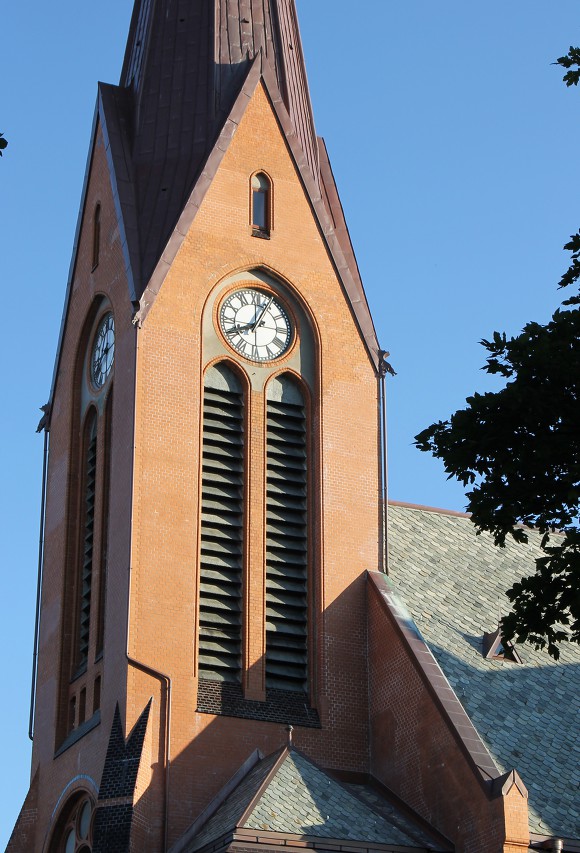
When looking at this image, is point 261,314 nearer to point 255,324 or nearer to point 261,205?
point 255,324

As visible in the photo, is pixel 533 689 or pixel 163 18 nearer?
pixel 533 689

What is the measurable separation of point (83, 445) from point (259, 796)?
38.9 ft

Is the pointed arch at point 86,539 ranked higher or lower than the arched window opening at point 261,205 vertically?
lower

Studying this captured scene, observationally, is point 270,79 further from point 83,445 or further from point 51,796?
point 51,796

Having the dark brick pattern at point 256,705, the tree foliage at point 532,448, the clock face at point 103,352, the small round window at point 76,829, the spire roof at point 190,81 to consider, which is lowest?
the small round window at point 76,829

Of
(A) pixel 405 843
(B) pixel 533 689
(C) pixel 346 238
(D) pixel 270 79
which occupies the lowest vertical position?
(A) pixel 405 843

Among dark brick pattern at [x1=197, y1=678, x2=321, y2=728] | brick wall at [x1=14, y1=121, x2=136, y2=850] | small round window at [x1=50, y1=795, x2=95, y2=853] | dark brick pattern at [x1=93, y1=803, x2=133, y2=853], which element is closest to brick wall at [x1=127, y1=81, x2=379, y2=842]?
dark brick pattern at [x1=197, y1=678, x2=321, y2=728]

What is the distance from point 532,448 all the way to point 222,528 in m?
13.0

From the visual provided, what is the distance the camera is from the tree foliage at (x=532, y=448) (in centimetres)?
2748

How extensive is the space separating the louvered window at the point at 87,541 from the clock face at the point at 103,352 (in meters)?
0.95

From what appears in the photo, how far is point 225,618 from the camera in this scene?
38.9 meters

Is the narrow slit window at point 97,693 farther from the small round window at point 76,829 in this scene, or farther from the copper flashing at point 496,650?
the copper flashing at point 496,650

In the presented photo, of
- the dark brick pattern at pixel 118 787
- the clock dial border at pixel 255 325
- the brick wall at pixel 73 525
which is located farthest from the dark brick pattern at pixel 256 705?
the clock dial border at pixel 255 325

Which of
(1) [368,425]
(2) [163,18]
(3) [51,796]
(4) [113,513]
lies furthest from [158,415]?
(2) [163,18]
